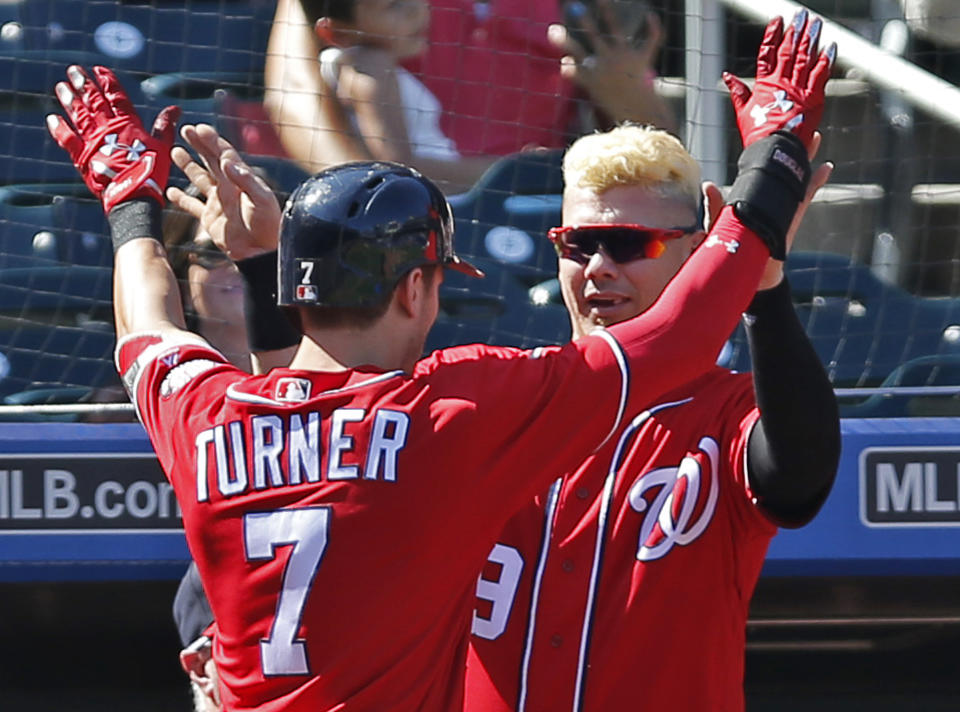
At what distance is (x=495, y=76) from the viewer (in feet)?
12.6

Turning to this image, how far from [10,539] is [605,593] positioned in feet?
5.10

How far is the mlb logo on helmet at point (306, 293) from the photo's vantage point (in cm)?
163

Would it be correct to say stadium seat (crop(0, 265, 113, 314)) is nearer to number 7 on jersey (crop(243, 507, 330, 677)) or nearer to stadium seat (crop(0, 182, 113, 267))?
stadium seat (crop(0, 182, 113, 267))

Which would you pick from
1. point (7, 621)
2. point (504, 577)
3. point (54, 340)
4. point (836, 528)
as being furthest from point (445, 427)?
point (7, 621)

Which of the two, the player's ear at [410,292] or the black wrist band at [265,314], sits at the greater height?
the player's ear at [410,292]

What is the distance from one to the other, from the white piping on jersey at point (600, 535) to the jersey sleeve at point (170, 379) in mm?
491

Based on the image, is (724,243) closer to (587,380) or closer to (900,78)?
(587,380)

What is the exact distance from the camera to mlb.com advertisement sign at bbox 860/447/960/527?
9.38 ft

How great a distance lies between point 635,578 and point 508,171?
1980 millimetres

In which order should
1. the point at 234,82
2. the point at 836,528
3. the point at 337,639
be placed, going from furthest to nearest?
the point at 234,82
the point at 836,528
the point at 337,639

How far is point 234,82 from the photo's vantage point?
3.96m

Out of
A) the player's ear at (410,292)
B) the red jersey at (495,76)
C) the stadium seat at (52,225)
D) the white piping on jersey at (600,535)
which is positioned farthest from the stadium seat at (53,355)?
the player's ear at (410,292)

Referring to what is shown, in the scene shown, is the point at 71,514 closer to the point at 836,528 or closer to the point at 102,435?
the point at 102,435

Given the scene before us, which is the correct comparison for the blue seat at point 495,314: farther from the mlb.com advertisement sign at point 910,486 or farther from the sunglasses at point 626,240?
the sunglasses at point 626,240
